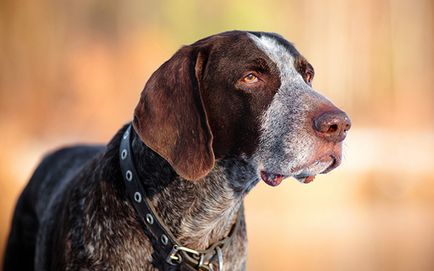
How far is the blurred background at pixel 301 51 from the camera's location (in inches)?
550

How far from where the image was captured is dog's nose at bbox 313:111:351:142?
367cm

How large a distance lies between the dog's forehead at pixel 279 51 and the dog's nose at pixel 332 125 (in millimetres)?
338

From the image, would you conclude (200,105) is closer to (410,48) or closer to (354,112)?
(354,112)

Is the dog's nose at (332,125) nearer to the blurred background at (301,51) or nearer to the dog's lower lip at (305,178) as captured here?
the dog's lower lip at (305,178)

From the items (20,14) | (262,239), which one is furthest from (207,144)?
(20,14)

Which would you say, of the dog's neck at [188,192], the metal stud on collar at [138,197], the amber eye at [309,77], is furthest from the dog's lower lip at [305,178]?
the metal stud on collar at [138,197]

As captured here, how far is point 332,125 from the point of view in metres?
3.69

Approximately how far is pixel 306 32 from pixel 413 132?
15.0ft

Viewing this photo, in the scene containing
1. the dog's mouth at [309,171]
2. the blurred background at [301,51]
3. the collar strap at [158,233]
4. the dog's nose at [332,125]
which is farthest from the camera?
the blurred background at [301,51]

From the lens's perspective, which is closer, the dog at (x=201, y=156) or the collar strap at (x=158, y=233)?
the dog at (x=201, y=156)

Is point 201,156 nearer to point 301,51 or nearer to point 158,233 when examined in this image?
point 158,233

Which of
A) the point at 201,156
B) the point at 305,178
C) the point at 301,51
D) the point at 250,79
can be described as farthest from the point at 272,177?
the point at 301,51

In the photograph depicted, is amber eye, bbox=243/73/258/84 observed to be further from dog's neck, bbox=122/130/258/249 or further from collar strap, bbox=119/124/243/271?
collar strap, bbox=119/124/243/271

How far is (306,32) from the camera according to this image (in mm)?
22734
